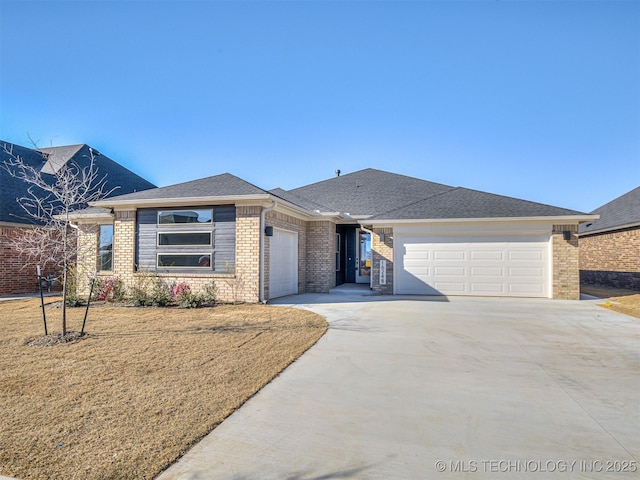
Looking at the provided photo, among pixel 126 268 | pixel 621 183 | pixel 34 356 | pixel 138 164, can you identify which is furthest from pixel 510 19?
pixel 138 164

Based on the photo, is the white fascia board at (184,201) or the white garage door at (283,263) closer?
the white fascia board at (184,201)

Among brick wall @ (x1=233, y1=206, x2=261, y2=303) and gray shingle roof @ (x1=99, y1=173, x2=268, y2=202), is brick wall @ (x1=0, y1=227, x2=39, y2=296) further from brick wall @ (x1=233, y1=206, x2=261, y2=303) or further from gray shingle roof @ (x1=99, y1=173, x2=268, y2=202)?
brick wall @ (x1=233, y1=206, x2=261, y2=303)

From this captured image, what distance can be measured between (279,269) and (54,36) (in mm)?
9404

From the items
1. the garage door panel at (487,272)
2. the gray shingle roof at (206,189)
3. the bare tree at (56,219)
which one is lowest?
the garage door panel at (487,272)

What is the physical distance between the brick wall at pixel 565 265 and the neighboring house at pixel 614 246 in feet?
18.7

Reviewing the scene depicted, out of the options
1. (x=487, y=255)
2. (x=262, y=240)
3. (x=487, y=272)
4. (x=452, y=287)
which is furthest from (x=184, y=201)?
(x=487, y=272)

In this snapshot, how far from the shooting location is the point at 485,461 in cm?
264

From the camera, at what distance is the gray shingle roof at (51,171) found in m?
13.5

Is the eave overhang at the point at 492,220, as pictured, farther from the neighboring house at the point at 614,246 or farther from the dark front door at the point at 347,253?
the neighboring house at the point at 614,246

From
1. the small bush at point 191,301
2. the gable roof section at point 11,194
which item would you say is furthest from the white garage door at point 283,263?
the gable roof section at point 11,194

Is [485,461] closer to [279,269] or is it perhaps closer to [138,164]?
[279,269]

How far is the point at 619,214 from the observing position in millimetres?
16938

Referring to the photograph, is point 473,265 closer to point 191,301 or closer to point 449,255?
point 449,255

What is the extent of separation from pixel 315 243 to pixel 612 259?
14.6 m
